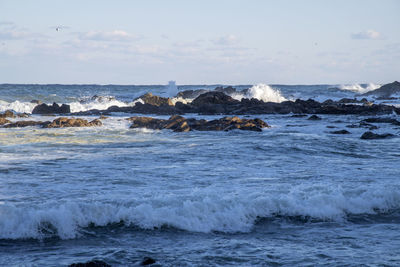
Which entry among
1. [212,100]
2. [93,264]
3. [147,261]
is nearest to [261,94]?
[212,100]

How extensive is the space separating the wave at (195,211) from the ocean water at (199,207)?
15 mm

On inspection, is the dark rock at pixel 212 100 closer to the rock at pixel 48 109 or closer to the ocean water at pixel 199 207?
the rock at pixel 48 109

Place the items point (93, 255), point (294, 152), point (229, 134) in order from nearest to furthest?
point (93, 255)
point (294, 152)
point (229, 134)

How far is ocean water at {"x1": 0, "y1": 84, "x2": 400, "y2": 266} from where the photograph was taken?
205 inches

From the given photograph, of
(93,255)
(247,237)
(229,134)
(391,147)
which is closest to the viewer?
(93,255)

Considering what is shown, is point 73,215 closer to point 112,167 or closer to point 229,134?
point 112,167

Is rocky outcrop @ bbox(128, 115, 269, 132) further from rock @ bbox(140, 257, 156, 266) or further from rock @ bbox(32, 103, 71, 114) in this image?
rock @ bbox(140, 257, 156, 266)

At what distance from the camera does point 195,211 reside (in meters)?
6.61

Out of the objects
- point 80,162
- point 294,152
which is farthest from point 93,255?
point 294,152

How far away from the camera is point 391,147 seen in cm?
1373

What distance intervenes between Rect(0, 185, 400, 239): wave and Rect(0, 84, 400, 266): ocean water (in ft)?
0.05

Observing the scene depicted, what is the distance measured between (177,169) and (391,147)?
6.94m

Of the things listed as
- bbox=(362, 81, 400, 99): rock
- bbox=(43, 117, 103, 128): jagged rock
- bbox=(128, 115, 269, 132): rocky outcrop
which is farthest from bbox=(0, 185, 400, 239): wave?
bbox=(362, 81, 400, 99): rock

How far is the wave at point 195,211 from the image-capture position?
19.8 feet
